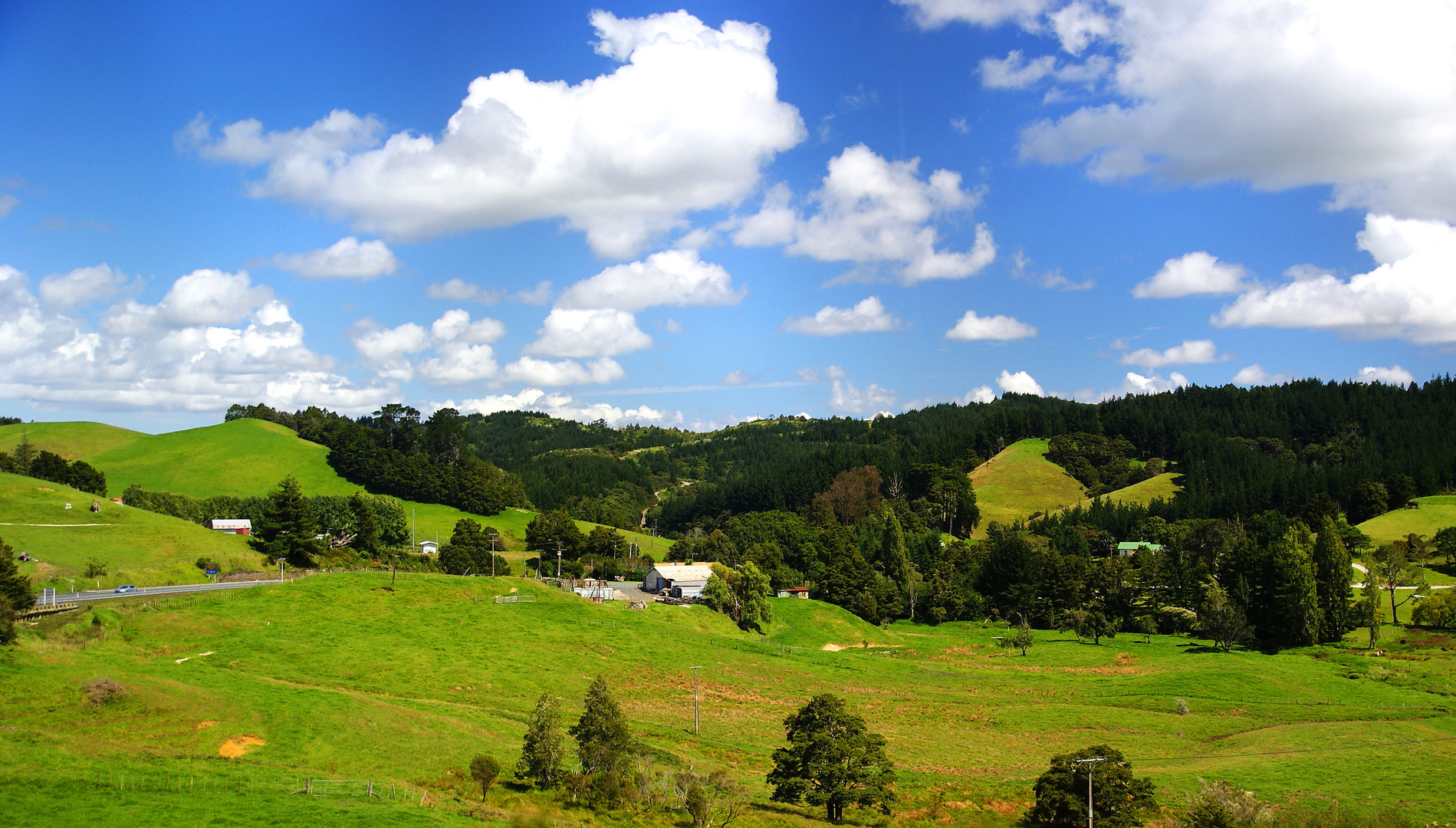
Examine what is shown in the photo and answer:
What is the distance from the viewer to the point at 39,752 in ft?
100

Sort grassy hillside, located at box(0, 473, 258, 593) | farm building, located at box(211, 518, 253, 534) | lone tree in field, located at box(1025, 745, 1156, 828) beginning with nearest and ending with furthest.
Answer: lone tree in field, located at box(1025, 745, 1156, 828) < grassy hillside, located at box(0, 473, 258, 593) < farm building, located at box(211, 518, 253, 534)

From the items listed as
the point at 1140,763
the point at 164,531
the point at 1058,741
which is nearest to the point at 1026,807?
the point at 1140,763

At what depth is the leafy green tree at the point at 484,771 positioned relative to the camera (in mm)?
35438

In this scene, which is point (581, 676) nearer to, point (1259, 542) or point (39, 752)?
point (39, 752)

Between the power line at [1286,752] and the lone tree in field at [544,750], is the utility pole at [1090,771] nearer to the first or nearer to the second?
the power line at [1286,752]

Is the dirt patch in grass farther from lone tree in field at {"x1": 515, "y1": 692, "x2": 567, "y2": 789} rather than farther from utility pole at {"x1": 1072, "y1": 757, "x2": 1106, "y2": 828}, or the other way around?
utility pole at {"x1": 1072, "y1": 757, "x2": 1106, "y2": 828}

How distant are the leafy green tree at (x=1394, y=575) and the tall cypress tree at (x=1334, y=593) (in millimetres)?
3058

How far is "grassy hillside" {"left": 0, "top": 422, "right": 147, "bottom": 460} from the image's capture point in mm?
177625

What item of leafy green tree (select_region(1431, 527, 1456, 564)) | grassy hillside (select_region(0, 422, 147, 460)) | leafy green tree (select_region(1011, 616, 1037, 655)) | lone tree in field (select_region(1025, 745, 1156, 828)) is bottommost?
leafy green tree (select_region(1011, 616, 1037, 655))

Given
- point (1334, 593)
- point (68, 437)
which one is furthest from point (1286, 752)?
point (68, 437)

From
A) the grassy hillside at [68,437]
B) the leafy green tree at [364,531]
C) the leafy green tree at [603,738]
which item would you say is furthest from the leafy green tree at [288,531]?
the grassy hillside at [68,437]

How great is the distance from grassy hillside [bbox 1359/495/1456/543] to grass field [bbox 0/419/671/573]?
4983 inches

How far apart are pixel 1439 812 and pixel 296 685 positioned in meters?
62.7

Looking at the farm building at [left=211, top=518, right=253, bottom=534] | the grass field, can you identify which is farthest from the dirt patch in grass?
the grass field
